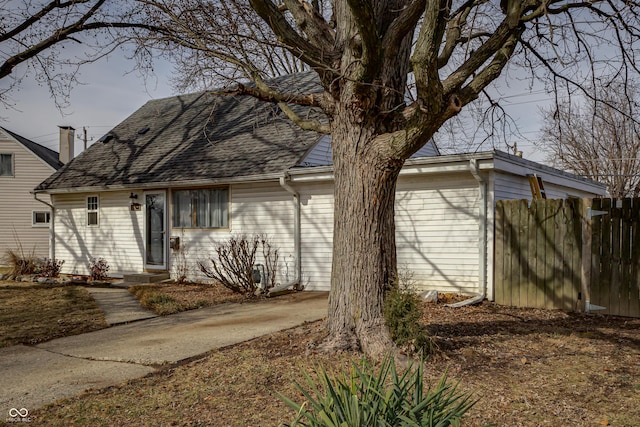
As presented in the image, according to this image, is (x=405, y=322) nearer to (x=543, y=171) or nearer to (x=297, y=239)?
(x=297, y=239)

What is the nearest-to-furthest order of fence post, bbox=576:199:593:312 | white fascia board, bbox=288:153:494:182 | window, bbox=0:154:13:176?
1. fence post, bbox=576:199:593:312
2. white fascia board, bbox=288:153:494:182
3. window, bbox=0:154:13:176

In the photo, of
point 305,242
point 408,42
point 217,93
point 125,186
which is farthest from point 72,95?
point 408,42

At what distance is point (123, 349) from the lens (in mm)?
6305

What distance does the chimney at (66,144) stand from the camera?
26.3 meters

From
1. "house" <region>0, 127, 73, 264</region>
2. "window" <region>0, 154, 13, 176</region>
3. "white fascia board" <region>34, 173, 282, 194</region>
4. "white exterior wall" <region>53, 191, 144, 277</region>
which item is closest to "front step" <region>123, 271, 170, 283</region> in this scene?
"white exterior wall" <region>53, 191, 144, 277</region>

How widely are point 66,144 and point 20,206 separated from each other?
3.88 meters

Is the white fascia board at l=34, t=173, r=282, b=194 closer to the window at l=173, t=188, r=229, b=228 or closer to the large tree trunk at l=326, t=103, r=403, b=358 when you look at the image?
the window at l=173, t=188, r=229, b=228

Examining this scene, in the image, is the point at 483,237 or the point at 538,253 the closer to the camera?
the point at 538,253

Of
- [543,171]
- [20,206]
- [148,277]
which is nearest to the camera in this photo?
[543,171]

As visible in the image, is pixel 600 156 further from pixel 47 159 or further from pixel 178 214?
pixel 47 159

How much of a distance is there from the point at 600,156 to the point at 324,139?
15310mm

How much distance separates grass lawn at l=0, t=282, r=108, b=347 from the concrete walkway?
451mm

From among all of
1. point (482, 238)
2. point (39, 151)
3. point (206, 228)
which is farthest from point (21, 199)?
point (482, 238)

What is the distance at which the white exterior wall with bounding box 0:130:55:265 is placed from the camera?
80.2ft
